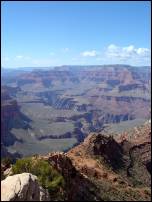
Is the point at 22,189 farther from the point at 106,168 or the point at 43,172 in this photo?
the point at 106,168

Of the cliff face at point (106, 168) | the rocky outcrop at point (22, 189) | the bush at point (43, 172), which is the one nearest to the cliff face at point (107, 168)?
the cliff face at point (106, 168)

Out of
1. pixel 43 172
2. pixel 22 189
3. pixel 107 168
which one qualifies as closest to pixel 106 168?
pixel 107 168

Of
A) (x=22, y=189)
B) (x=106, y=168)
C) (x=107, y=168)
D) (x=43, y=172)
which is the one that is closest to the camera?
(x=22, y=189)

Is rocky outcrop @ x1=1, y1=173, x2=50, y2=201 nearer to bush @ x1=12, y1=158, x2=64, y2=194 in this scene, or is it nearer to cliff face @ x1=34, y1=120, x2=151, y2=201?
bush @ x1=12, y1=158, x2=64, y2=194

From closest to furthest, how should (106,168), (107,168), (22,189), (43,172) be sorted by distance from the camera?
(22,189)
(43,172)
(106,168)
(107,168)

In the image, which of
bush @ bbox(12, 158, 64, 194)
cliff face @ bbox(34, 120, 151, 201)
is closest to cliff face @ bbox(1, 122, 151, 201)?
cliff face @ bbox(34, 120, 151, 201)

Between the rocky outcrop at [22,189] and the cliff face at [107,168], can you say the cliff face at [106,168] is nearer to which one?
the cliff face at [107,168]
